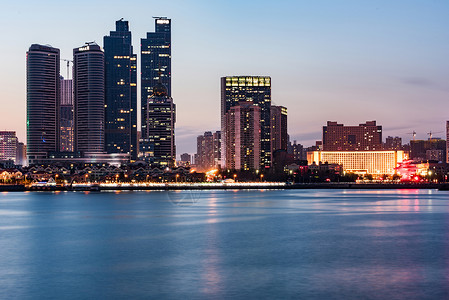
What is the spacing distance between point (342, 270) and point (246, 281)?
26.3 ft

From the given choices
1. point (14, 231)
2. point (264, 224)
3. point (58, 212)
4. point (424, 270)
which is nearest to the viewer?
point (424, 270)

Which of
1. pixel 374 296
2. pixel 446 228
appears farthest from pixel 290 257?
pixel 446 228

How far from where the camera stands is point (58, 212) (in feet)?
298

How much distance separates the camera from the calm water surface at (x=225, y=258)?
1294 inches

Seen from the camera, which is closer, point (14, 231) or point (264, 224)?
point (14, 231)

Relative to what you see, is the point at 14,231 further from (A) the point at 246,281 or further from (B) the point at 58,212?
(A) the point at 246,281

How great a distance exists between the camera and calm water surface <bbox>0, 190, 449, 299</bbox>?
3288 cm

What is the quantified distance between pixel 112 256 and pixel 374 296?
22.6m

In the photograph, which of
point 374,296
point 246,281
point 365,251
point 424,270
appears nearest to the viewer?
point 374,296

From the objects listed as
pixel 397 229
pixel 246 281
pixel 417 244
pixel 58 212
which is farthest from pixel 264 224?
pixel 58 212

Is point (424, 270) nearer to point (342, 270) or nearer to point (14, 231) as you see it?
point (342, 270)

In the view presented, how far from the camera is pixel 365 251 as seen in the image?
47.4m

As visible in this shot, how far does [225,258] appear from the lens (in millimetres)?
43969

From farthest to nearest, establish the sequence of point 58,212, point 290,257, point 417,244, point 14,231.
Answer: point 58,212 < point 14,231 < point 417,244 < point 290,257
